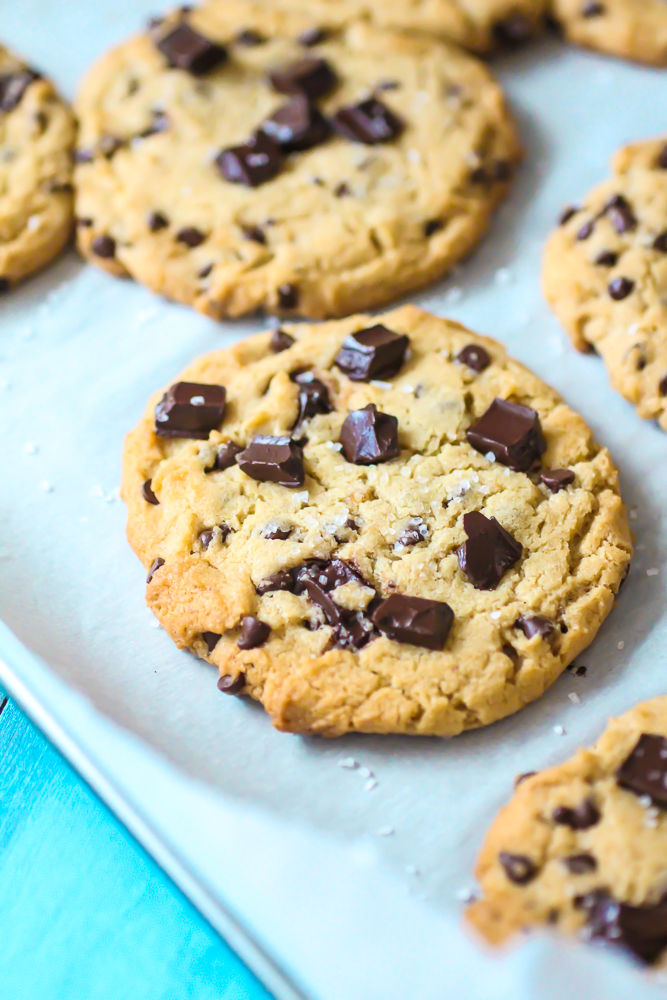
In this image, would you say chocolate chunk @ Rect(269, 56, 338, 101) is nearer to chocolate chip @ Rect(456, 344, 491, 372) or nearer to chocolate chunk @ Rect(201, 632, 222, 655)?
chocolate chip @ Rect(456, 344, 491, 372)

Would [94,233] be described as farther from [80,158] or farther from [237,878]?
[237,878]

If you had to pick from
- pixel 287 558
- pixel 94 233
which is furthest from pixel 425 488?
pixel 94 233

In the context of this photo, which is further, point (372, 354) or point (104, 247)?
point (104, 247)

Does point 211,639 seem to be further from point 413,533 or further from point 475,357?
point 475,357

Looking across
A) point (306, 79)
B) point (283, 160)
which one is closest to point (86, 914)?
point (283, 160)

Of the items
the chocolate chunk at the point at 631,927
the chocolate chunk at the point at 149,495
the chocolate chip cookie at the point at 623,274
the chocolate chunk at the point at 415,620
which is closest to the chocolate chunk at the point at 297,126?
the chocolate chip cookie at the point at 623,274

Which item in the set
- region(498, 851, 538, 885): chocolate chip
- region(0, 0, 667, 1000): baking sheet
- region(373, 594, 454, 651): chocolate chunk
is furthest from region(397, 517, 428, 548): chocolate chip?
region(498, 851, 538, 885): chocolate chip
